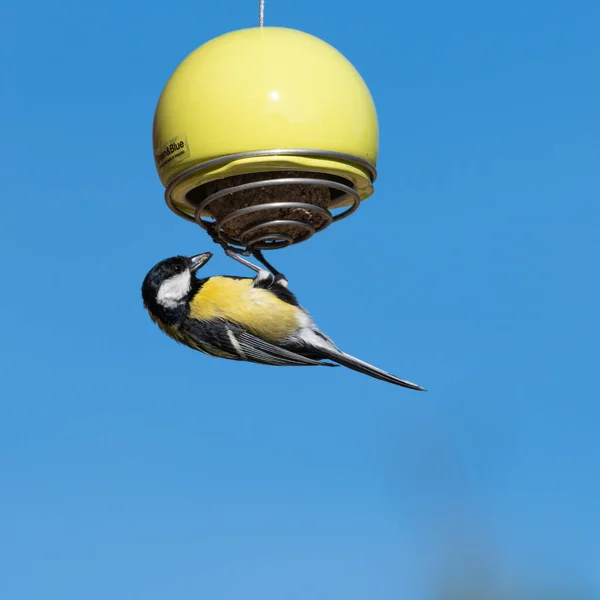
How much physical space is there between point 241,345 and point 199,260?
41cm

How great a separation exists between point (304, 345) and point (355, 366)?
0.22 metres

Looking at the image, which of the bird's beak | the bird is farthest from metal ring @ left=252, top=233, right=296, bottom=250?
the bird's beak

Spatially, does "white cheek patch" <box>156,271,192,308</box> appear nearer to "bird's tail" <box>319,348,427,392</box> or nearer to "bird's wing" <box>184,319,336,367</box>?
"bird's wing" <box>184,319,336,367</box>

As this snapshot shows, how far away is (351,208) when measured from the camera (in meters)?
4.09

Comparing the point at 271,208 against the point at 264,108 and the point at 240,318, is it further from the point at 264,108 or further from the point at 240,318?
the point at 240,318

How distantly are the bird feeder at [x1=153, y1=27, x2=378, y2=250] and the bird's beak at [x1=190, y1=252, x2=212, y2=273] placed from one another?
1.15 ft

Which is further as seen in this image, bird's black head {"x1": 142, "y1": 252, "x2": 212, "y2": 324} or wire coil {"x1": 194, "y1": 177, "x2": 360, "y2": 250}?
bird's black head {"x1": 142, "y1": 252, "x2": 212, "y2": 324}

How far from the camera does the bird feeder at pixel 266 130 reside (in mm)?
3514

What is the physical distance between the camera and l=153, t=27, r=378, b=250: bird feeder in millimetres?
3514

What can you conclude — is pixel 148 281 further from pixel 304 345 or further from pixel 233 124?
pixel 233 124

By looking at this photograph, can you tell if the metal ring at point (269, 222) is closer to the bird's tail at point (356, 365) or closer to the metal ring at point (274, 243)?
the metal ring at point (274, 243)

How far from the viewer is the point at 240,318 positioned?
4141 millimetres

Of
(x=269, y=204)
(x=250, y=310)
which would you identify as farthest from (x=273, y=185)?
(x=250, y=310)

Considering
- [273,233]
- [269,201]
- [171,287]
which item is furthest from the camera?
[171,287]
